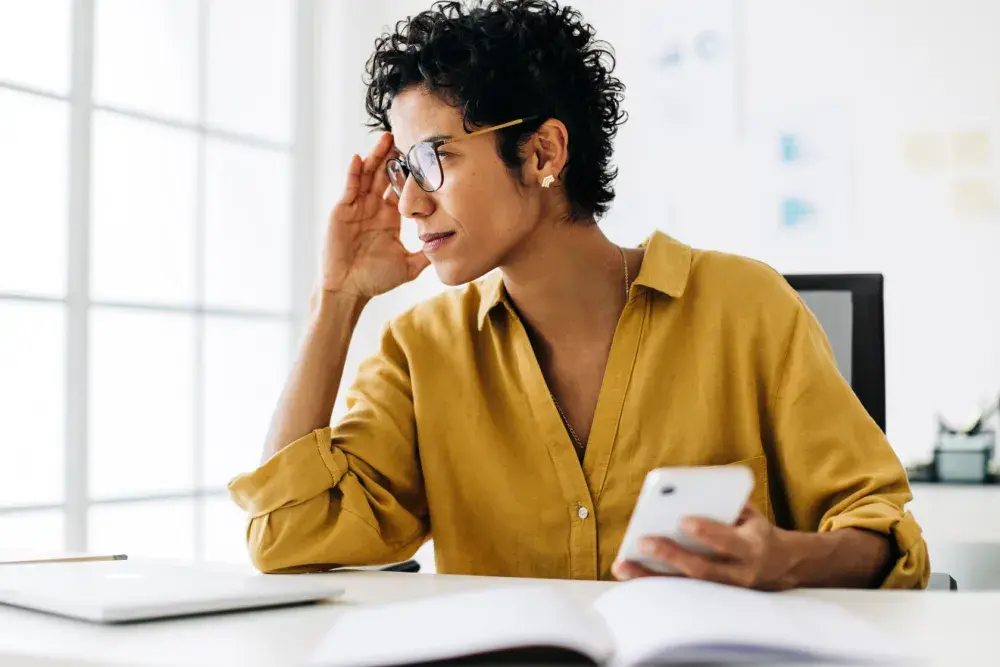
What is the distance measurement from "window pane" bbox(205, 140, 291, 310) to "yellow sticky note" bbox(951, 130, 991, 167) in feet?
6.84

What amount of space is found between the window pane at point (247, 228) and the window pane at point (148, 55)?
20 centimetres

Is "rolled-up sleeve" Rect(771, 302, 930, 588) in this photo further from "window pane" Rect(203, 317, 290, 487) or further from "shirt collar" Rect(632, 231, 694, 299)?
"window pane" Rect(203, 317, 290, 487)

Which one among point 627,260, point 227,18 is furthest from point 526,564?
point 227,18

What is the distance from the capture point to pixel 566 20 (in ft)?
5.55

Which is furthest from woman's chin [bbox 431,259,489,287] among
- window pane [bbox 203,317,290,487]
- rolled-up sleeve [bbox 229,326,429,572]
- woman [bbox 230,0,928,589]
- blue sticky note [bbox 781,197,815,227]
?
blue sticky note [bbox 781,197,815,227]

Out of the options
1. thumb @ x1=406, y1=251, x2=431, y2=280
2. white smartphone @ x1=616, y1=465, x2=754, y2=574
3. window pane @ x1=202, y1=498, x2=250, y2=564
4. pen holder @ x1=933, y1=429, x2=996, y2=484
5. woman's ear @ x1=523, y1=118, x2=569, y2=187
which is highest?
woman's ear @ x1=523, y1=118, x2=569, y2=187

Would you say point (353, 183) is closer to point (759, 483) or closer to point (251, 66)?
point (759, 483)

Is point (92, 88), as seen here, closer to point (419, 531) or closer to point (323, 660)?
point (419, 531)

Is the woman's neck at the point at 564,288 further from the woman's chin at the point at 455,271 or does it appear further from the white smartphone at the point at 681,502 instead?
the white smartphone at the point at 681,502

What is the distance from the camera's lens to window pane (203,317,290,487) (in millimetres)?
3467

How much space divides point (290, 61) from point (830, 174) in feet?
5.89

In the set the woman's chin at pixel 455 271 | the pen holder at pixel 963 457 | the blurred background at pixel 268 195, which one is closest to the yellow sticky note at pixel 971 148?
the blurred background at pixel 268 195

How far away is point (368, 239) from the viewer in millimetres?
1777

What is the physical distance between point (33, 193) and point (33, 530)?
2.75ft
